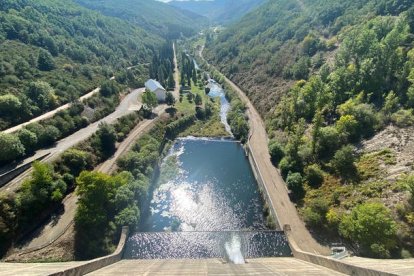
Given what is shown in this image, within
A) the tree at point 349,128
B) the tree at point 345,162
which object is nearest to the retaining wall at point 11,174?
the tree at point 345,162

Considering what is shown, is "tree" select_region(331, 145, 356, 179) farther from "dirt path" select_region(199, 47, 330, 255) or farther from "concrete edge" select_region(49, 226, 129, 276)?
"concrete edge" select_region(49, 226, 129, 276)

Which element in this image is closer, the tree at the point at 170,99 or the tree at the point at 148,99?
the tree at the point at 148,99

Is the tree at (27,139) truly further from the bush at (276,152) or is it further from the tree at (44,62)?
the bush at (276,152)

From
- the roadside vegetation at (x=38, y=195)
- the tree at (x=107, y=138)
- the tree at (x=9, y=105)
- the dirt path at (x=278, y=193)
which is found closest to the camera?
the roadside vegetation at (x=38, y=195)

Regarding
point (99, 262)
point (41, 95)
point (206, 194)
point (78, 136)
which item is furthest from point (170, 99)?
point (99, 262)

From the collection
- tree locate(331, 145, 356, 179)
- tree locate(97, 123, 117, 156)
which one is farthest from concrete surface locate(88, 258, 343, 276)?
tree locate(97, 123, 117, 156)

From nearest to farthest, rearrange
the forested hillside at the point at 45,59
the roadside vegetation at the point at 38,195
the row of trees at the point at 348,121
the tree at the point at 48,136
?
the row of trees at the point at 348,121
the roadside vegetation at the point at 38,195
the tree at the point at 48,136
the forested hillside at the point at 45,59

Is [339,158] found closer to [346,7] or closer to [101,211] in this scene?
[101,211]

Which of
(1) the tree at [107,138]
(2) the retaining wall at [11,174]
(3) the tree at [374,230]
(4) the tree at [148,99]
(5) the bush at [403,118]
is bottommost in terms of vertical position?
(2) the retaining wall at [11,174]
